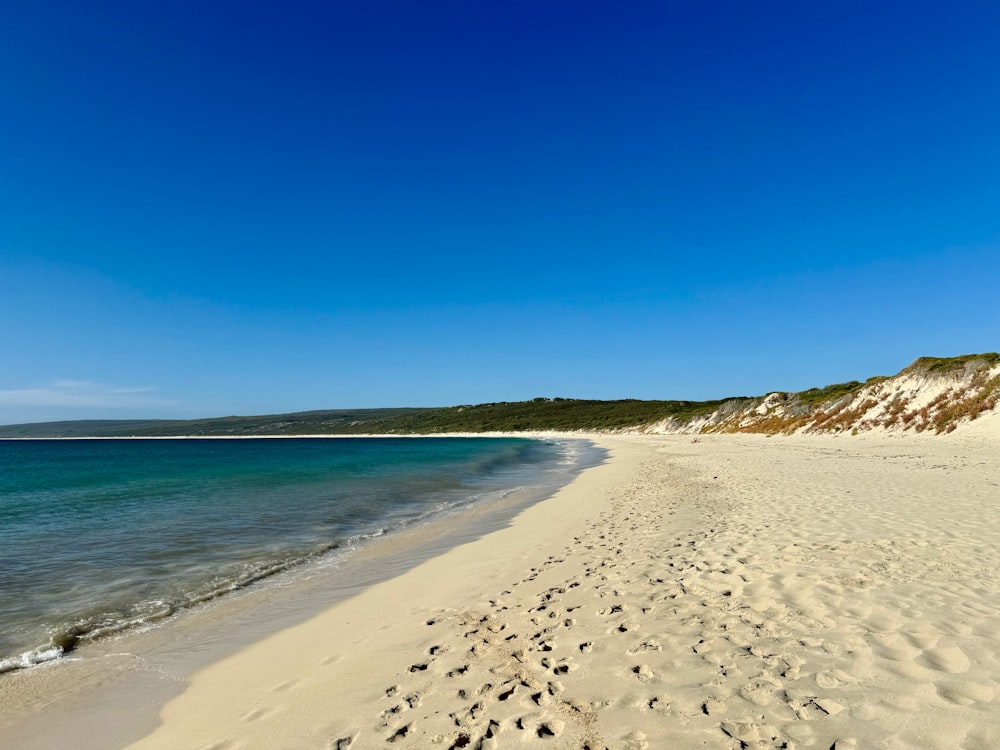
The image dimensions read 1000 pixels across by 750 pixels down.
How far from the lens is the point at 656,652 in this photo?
5164 mm

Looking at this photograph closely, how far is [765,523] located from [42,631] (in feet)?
41.4

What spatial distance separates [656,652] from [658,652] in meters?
0.02

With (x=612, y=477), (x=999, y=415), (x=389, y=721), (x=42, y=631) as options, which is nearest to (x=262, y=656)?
(x=389, y=721)

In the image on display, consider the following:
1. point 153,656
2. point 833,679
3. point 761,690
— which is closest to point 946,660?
point 833,679

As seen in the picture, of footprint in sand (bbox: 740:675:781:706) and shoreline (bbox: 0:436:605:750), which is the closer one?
footprint in sand (bbox: 740:675:781:706)

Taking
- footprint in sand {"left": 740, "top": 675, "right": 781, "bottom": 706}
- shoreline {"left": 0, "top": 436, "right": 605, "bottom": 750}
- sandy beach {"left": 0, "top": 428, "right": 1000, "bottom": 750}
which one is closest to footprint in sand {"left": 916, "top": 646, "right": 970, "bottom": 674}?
sandy beach {"left": 0, "top": 428, "right": 1000, "bottom": 750}

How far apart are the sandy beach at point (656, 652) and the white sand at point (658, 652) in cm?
2

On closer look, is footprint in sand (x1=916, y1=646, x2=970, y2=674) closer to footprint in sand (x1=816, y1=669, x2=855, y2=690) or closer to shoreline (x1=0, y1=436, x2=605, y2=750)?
footprint in sand (x1=816, y1=669, x2=855, y2=690)

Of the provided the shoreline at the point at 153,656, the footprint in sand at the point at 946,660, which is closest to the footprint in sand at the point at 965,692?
the footprint in sand at the point at 946,660

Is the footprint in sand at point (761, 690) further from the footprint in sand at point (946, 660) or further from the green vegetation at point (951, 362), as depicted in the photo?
the green vegetation at point (951, 362)

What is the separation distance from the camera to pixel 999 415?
29.8 m

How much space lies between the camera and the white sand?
3.99 m

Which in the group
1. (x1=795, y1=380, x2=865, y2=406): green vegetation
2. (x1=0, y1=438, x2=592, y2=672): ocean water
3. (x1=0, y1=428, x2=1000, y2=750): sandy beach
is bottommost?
(x1=0, y1=438, x2=592, y2=672): ocean water

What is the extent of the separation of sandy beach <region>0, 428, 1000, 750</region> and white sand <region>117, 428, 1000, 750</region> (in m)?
0.02
